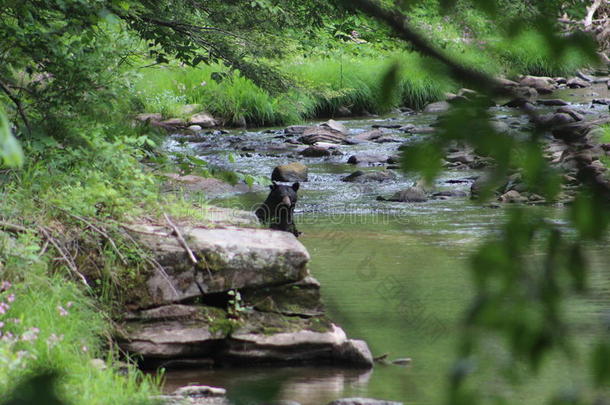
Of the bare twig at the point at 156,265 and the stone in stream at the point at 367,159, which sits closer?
the bare twig at the point at 156,265

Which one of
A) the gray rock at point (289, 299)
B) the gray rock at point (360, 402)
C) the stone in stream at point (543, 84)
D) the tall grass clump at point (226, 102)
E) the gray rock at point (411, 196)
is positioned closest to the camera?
the gray rock at point (360, 402)

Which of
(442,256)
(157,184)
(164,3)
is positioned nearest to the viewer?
(157,184)

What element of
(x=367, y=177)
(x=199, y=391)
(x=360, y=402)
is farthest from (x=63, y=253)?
(x=367, y=177)

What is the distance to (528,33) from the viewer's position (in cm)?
88

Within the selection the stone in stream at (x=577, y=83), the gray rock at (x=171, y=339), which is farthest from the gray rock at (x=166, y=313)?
the stone in stream at (x=577, y=83)

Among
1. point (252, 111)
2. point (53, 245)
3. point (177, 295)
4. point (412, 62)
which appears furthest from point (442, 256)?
point (252, 111)

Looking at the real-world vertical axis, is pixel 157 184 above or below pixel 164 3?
below

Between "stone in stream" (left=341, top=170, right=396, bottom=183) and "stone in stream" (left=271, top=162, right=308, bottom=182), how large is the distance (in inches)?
23.7

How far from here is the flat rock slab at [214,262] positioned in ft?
15.7

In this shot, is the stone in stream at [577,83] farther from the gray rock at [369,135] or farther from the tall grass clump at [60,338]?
the tall grass clump at [60,338]

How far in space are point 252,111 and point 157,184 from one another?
1134 centimetres

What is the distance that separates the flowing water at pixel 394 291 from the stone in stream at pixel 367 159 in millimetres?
658

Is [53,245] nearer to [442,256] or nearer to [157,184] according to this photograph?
[157,184]

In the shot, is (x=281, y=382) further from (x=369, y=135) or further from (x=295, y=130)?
(x=295, y=130)
